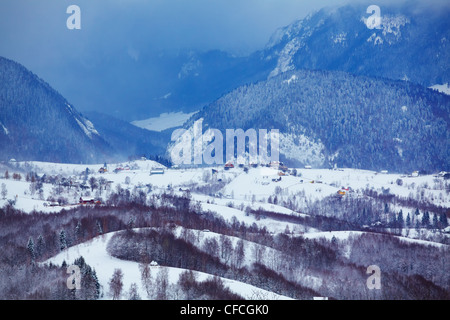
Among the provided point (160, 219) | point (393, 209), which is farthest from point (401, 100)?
point (160, 219)

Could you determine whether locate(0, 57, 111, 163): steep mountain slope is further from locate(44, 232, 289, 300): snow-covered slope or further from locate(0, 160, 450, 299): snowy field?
locate(44, 232, 289, 300): snow-covered slope

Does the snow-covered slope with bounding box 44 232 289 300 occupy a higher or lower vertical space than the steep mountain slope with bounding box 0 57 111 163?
lower

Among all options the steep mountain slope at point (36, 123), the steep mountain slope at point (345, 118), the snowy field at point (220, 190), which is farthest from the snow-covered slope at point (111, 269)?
the steep mountain slope at point (36, 123)

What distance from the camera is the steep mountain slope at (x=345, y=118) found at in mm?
130250

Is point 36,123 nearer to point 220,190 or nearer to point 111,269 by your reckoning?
point 220,190

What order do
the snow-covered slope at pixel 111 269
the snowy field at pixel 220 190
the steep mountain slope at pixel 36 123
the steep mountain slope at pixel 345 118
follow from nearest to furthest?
the snow-covered slope at pixel 111 269 → the snowy field at pixel 220 190 → the steep mountain slope at pixel 345 118 → the steep mountain slope at pixel 36 123

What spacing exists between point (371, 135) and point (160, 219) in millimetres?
86843

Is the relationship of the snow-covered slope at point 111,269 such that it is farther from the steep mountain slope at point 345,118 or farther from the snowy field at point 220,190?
the steep mountain slope at point 345,118

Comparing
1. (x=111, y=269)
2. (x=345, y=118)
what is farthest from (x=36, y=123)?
(x=111, y=269)

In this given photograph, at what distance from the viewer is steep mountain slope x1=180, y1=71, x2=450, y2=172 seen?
427 feet

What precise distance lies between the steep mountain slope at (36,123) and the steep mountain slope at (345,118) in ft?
81.8

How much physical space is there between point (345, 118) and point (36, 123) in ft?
207

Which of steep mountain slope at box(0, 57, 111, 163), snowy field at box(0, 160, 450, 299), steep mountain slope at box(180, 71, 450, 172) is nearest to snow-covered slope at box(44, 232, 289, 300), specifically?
snowy field at box(0, 160, 450, 299)

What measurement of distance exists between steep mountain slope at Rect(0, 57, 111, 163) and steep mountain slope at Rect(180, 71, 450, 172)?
24.9 m
